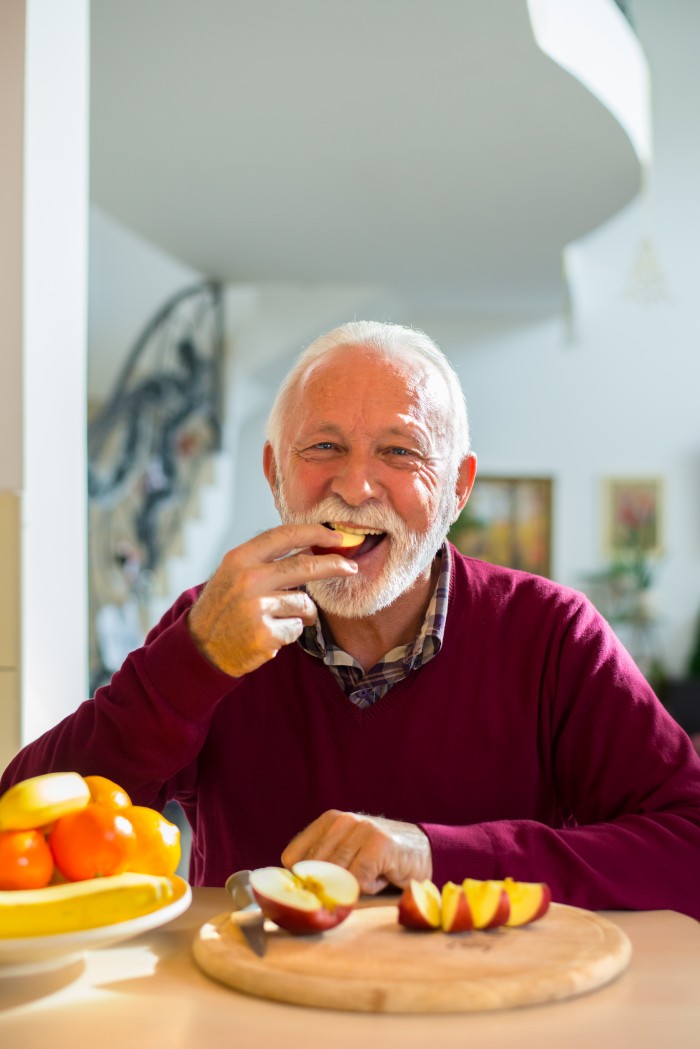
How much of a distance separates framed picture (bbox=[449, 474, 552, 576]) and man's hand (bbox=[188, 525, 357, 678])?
318 inches

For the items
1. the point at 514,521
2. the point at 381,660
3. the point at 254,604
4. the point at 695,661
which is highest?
the point at 514,521

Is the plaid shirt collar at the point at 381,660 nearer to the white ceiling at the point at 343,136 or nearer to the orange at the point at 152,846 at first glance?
the orange at the point at 152,846

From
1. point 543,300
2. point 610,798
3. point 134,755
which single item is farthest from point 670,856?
point 543,300

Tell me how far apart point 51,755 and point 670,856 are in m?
0.83

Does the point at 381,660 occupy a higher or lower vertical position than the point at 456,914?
higher

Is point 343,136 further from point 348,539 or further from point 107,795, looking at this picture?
point 107,795

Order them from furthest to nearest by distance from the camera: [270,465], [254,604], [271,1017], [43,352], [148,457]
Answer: [148,457] → [43,352] → [270,465] → [254,604] → [271,1017]

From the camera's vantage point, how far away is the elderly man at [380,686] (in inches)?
58.4

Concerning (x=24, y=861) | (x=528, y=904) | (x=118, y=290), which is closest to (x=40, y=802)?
(x=24, y=861)

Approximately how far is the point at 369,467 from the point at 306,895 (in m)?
0.82

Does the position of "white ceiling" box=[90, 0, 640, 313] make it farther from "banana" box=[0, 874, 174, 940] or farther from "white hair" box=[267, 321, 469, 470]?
"banana" box=[0, 874, 174, 940]

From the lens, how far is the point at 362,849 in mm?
1297

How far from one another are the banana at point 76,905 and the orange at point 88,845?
34 mm

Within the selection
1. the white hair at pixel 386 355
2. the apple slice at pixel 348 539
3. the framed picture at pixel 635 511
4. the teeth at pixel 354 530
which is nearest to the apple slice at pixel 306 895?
the apple slice at pixel 348 539
